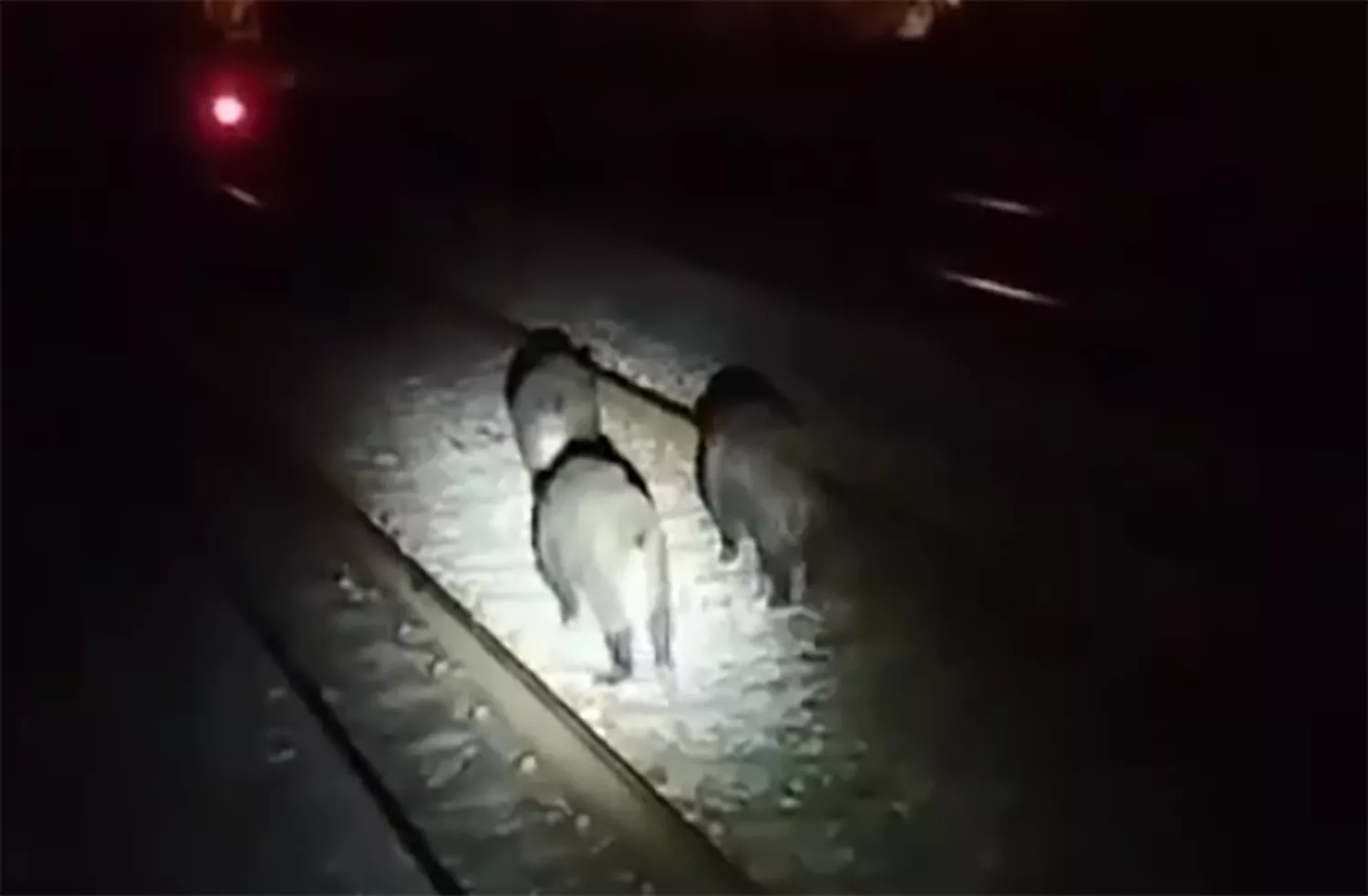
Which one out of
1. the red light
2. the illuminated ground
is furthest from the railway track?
the red light

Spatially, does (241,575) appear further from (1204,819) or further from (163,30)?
(163,30)

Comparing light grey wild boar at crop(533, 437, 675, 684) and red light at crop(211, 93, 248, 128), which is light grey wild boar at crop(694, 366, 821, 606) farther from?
red light at crop(211, 93, 248, 128)

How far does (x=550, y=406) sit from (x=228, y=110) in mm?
798

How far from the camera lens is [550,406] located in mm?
713

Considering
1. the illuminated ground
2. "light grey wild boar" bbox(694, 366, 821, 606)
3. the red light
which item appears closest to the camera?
the illuminated ground

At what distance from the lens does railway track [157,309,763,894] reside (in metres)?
0.51

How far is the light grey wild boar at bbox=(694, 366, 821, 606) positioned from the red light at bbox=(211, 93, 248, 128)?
2.65 feet

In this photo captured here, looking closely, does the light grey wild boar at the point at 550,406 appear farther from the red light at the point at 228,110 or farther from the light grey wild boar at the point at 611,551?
the red light at the point at 228,110

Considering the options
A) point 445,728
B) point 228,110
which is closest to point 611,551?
point 445,728

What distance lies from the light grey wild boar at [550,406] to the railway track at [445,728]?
0.05 meters

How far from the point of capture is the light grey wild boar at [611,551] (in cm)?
59

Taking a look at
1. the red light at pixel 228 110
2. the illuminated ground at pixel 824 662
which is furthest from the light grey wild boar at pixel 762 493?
the red light at pixel 228 110

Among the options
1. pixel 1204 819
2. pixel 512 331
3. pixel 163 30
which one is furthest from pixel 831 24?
pixel 1204 819

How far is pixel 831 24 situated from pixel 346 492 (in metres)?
0.59
